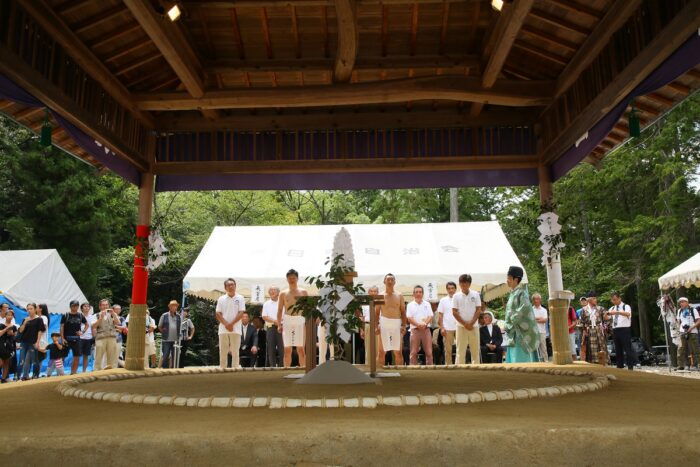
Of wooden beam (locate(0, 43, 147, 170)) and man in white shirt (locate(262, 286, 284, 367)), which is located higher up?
wooden beam (locate(0, 43, 147, 170))

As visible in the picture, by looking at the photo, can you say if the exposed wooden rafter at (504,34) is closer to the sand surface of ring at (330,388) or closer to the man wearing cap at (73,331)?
the sand surface of ring at (330,388)

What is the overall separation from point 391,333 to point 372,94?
8.21 ft

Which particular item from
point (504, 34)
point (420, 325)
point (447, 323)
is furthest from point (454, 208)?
point (504, 34)

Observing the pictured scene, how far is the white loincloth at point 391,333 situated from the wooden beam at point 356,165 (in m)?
1.60

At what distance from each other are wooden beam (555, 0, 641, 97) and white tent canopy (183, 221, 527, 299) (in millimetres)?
4240

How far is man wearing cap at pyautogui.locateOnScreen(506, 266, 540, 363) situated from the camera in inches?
236

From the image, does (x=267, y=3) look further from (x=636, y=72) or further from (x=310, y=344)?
(x=636, y=72)

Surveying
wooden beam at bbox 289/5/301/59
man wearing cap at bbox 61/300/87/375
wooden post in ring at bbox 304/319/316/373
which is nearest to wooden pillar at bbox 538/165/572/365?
wooden post in ring at bbox 304/319/316/373

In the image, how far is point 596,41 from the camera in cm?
439

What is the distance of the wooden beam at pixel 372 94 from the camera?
496 centimetres

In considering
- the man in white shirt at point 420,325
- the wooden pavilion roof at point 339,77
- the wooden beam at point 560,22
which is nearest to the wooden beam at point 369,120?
the wooden pavilion roof at point 339,77

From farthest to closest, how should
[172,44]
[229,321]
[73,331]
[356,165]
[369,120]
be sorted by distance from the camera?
[73,331]
[229,321]
[369,120]
[356,165]
[172,44]

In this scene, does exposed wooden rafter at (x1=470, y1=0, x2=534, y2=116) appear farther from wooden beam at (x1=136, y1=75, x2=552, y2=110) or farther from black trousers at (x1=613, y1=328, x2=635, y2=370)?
black trousers at (x1=613, y1=328, x2=635, y2=370)

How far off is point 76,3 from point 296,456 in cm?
379
